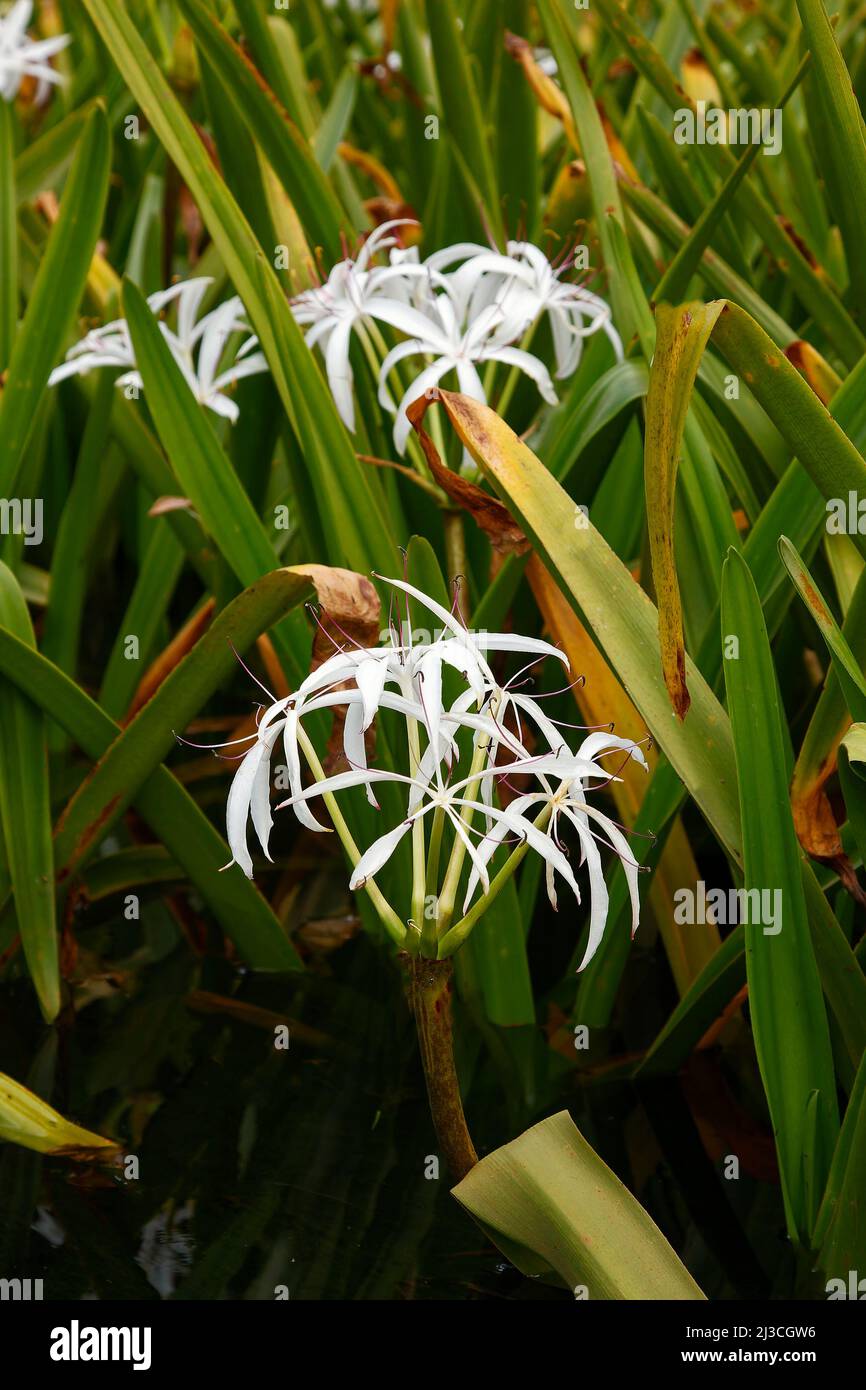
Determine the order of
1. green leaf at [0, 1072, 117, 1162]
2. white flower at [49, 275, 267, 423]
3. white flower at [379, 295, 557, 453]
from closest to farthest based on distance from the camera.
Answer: green leaf at [0, 1072, 117, 1162], white flower at [379, 295, 557, 453], white flower at [49, 275, 267, 423]

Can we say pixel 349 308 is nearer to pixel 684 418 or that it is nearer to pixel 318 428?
pixel 318 428

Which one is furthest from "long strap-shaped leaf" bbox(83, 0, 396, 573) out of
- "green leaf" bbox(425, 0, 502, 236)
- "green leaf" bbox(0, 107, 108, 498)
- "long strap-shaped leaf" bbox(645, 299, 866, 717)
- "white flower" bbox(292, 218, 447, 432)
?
"green leaf" bbox(425, 0, 502, 236)

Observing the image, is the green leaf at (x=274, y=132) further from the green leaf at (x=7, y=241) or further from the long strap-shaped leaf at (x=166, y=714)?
the long strap-shaped leaf at (x=166, y=714)

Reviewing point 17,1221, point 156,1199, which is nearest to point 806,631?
point 156,1199

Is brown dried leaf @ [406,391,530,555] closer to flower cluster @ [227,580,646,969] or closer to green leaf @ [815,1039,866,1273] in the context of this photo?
flower cluster @ [227,580,646,969]

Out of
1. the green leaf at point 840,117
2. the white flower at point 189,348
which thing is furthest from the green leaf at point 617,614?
the white flower at point 189,348
